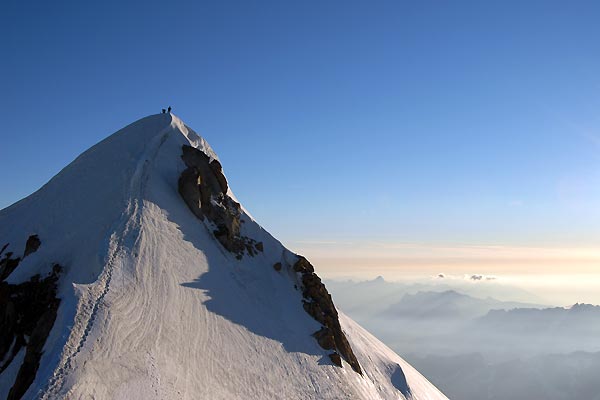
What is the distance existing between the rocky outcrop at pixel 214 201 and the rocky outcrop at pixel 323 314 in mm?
6713

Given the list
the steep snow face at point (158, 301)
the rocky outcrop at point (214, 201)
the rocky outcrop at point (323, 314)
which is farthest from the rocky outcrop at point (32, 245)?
the rocky outcrop at point (323, 314)

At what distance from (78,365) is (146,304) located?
874cm

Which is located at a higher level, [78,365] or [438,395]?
[78,365]

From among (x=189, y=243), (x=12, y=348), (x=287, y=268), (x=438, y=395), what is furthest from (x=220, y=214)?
(x=438, y=395)

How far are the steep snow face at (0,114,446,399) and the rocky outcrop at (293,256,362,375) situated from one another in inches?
37.7

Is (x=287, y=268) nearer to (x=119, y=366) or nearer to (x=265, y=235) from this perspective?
(x=265, y=235)

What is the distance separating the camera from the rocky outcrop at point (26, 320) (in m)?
30.5

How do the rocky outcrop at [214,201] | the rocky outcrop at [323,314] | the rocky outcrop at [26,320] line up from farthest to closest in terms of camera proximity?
1. the rocky outcrop at [214,201]
2. the rocky outcrop at [323,314]
3. the rocky outcrop at [26,320]

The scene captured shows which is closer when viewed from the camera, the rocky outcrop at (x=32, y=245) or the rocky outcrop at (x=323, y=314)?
the rocky outcrop at (x=32, y=245)

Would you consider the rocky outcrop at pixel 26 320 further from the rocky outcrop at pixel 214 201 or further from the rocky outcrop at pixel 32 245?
the rocky outcrop at pixel 214 201

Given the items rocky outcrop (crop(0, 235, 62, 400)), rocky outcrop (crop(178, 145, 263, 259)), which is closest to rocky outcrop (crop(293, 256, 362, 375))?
rocky outcrop (crop(178, 145, 263, 259))

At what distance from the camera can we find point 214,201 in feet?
184

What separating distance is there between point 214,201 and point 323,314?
19.5 metres

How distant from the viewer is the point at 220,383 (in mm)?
35000
